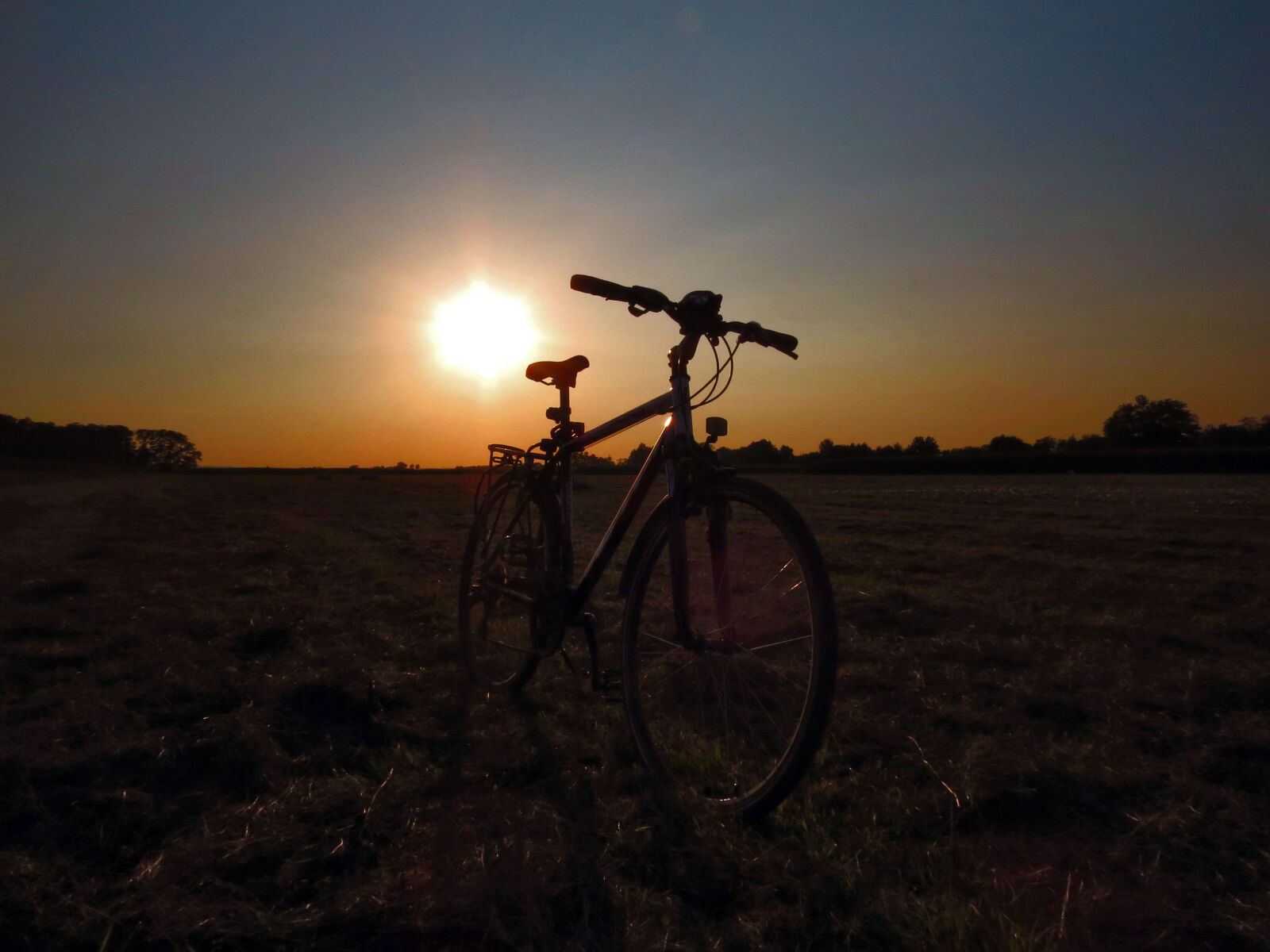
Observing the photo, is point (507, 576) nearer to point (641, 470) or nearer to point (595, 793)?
point (641, 470)

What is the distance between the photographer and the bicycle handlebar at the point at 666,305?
2.74 metres

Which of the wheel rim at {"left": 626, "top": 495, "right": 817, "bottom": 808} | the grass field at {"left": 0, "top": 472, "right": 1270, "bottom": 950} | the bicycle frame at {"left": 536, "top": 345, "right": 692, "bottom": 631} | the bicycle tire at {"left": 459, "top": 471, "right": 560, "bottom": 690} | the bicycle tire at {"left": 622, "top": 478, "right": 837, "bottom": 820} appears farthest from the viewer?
the bicycle tire at {"left": 459, "top": 471, "right": 560, "bottom": 690}

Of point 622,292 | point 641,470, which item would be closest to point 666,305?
point 622,292

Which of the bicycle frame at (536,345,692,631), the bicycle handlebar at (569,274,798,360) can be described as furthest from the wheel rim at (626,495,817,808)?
the bicycle handlebar at (569,274,798,360)

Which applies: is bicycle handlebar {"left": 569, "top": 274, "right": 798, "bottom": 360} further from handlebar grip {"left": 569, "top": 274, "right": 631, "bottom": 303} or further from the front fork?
the front fork

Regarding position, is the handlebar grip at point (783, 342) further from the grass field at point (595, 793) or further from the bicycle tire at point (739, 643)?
the grass field at point (595, 793)

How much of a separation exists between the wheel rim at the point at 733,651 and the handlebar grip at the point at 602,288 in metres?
0.88

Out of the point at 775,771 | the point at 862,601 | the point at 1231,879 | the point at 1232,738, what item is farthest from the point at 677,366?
the point at 862,601

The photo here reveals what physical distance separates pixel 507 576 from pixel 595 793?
5.47 ft

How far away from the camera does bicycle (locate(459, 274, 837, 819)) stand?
2.25 m

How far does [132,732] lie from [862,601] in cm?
449

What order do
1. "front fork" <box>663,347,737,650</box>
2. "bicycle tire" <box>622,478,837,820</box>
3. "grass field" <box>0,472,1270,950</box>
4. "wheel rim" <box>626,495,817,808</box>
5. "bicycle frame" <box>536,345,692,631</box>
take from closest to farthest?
1. "grass field" <box>0,472,1270,950</box>
2. "bicycle tire" <box>622,478,837,820</box>
3. "wheel rim" <box>626,495,817,808</box>
4. "front fork" <box>663,347,737,650</box>
5. "bicycle frame" <box>536,345,692,631</box>

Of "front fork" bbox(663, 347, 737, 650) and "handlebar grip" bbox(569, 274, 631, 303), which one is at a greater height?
"handlebar grip" bbox(569, 274, 631, 303)

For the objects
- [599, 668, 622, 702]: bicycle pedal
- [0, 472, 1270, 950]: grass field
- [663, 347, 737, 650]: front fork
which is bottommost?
[0, 472, 1270, 950]: grass field
